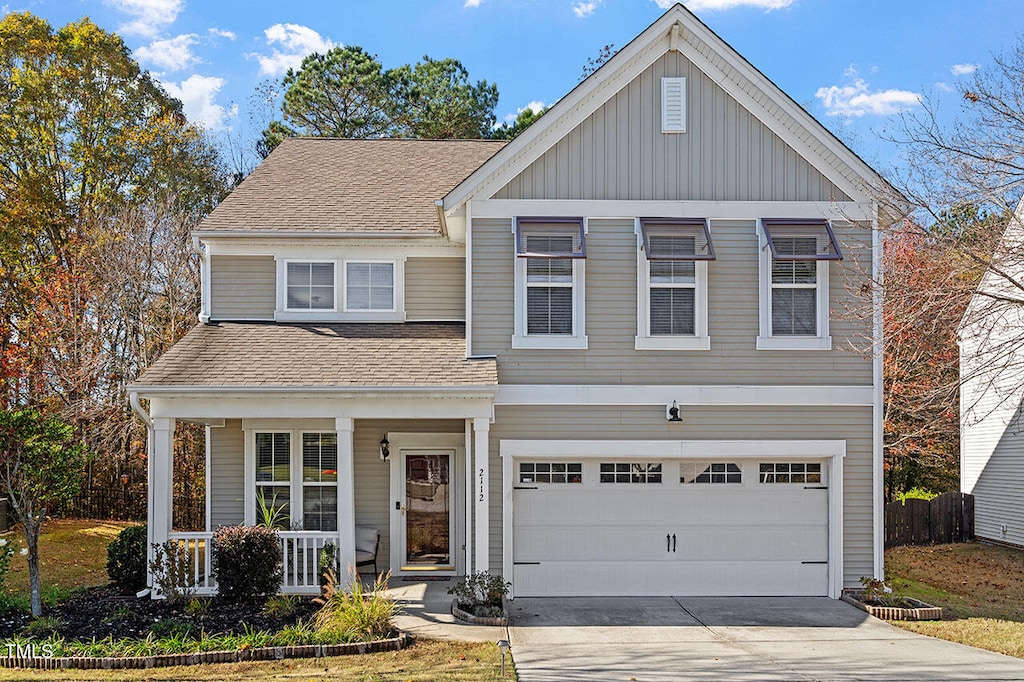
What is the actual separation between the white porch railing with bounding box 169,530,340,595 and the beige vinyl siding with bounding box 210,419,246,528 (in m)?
1.40

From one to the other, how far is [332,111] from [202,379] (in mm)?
22717

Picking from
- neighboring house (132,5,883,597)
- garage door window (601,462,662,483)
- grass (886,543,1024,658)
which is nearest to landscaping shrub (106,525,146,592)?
neighboring house (132,5,883,597)

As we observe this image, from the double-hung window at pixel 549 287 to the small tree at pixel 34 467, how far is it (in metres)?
6.16

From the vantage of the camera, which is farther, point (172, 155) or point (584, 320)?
point (172, 155)

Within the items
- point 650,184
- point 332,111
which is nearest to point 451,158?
Result: point 650,184

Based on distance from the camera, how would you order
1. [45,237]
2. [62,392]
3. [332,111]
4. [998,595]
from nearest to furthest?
[998,595] → [62,392] → [45,237] → [332,111]

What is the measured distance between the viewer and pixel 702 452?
14.2m

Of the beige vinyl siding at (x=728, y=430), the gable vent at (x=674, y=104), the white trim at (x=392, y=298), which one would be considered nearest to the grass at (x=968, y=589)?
the beige vinyl siding at (x=728, y=430)

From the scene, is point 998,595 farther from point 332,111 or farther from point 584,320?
point 332,111

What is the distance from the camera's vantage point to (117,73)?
2841 cm

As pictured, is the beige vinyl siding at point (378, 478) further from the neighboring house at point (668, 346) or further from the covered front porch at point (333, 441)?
the neighboring house at point (668, 346)

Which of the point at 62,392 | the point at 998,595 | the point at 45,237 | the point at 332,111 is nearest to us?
the point at 998,595

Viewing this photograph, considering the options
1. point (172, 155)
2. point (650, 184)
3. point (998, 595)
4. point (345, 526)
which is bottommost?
point (998, 595)

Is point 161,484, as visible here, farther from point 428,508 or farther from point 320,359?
point 428,508
